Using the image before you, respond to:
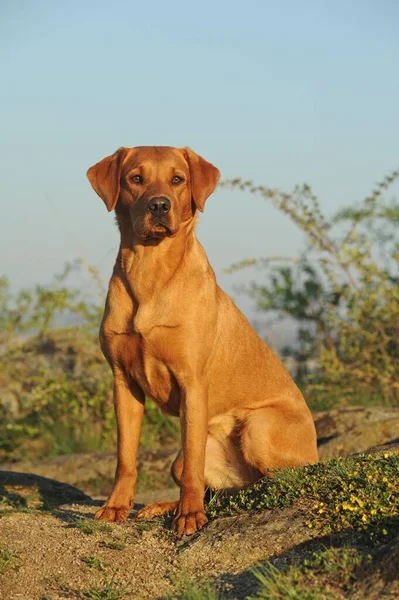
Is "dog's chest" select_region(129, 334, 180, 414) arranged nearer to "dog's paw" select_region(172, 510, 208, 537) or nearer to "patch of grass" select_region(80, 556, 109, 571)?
"dog's paw" select_region(172, 510, 208, 537)

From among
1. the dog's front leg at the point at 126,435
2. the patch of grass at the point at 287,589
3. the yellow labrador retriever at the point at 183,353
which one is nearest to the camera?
the patch of grass at the point at 287,589

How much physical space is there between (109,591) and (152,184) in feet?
8.79

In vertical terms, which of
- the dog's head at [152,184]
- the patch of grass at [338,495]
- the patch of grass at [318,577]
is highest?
the dog's head at [152,184]

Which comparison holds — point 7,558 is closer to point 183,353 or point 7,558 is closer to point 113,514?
point 113,514

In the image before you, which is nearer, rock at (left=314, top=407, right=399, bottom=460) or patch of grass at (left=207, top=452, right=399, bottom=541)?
patch of grass at (left=207, top=452, right=399, bottom=541)

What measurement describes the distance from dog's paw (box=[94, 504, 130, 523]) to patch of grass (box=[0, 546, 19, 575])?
32.1 inches

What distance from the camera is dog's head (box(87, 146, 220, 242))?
5480mm

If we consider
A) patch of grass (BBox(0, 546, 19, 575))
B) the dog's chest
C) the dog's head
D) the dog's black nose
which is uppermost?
the dog's head

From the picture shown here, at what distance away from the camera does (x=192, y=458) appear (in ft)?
17.5

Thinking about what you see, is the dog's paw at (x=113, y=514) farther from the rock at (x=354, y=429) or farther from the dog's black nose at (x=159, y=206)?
the rock at (x=354, y=429)

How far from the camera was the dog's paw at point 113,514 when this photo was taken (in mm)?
5437

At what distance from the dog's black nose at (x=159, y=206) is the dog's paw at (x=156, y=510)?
2.03 meters

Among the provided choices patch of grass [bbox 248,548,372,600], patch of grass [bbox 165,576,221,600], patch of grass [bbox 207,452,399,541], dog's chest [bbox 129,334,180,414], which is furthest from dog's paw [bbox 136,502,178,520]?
patch of grass [bbox 248,548,372,600]

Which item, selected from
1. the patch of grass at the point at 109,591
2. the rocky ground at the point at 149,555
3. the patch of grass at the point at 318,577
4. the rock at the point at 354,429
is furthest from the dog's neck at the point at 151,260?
the rock at the point at 354,429
